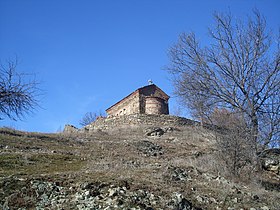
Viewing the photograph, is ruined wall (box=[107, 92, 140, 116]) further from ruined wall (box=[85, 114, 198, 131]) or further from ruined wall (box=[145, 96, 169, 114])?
ruined wall (box=[85, 114, 198, 131])

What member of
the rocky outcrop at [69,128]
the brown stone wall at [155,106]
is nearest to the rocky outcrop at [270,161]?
the rocky outcrop at [69,128]

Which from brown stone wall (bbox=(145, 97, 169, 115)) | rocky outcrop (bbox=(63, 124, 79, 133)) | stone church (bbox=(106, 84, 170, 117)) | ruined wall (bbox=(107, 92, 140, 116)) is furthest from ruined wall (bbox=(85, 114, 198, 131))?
ruined wall (bbox=(107, 92, 140, 116))

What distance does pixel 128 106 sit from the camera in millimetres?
31656

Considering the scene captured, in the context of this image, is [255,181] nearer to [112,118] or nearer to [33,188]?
[33,188]

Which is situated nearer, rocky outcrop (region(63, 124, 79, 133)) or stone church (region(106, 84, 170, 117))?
rocky outcrop (region(63, 124, 79, 133))

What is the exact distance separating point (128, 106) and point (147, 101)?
259 cm

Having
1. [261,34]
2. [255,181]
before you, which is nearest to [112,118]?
[261,34]

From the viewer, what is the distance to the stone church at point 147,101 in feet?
97.3

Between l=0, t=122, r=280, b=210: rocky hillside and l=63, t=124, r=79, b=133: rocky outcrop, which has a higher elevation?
l=63, t=124, r=79, b=133: rocky outcrop

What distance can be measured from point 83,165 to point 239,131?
5.07 meters

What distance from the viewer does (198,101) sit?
12.6 meters

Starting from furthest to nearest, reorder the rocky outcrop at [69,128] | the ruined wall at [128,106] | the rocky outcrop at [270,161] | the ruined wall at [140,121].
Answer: the ruined wall at [128,106] < the ruined wall at [140,121] < the rocky outcrop at [69,128] < the rocky outcrop at [270,161]

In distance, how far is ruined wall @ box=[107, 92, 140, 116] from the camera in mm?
30203

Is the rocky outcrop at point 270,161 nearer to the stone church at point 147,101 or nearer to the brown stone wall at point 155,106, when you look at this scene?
the stone church at point 147,101
